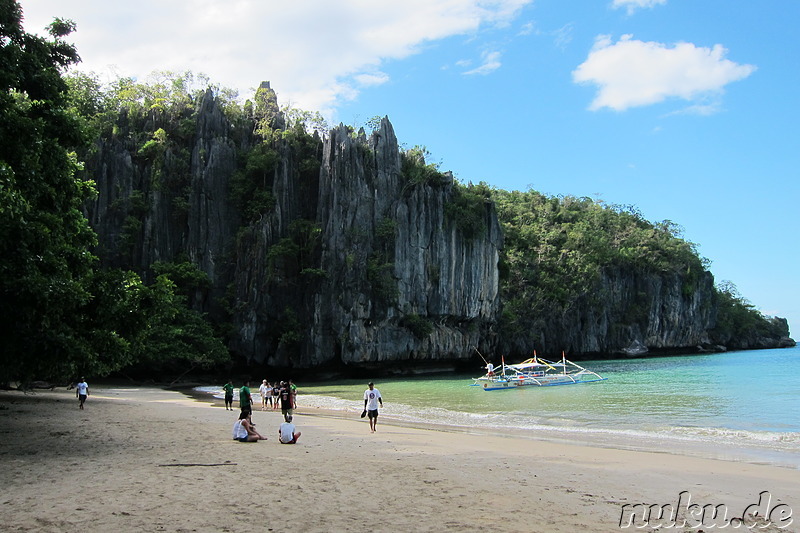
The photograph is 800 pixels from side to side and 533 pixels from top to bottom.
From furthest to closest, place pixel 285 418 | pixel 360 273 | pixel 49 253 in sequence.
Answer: pixel 360 273
pixel 285 418
pixel 49 253

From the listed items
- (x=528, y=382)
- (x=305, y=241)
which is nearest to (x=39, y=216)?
(x=528, y=382)

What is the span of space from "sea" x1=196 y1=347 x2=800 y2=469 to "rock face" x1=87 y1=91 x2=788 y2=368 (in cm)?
1038

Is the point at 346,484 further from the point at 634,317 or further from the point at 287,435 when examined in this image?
the point at 634,317

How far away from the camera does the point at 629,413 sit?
19281mm

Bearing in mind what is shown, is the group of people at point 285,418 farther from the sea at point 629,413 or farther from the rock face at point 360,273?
the rock face at point 360,273

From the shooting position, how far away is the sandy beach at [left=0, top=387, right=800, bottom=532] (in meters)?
5.64

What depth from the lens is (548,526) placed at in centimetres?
576

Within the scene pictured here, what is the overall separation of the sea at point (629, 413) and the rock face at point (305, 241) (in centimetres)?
1038

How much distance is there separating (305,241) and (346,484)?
36139 millimetres

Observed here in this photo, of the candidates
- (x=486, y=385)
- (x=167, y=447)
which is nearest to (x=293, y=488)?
(x=167, y=447)

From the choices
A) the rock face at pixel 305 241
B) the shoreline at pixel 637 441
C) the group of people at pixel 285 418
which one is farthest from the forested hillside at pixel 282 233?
the shoreline at pixel 637 441

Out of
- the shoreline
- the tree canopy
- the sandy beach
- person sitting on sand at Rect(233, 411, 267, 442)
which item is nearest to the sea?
the shoreline

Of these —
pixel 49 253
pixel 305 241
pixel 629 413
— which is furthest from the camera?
pixel 305 241

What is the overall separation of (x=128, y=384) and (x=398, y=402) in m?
18.8
